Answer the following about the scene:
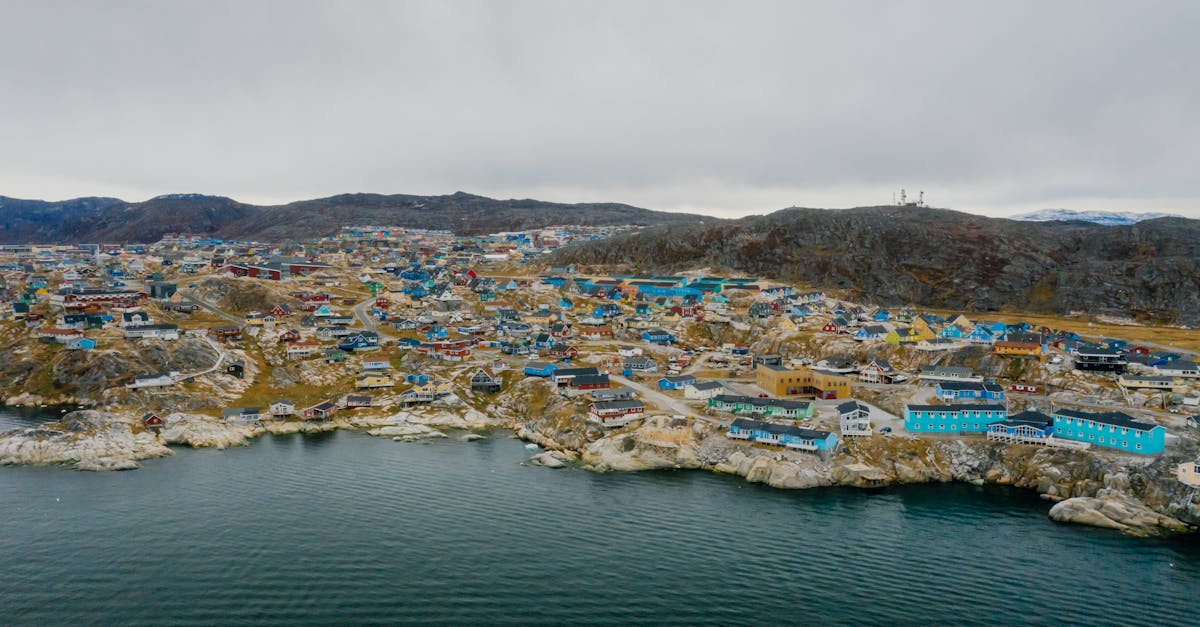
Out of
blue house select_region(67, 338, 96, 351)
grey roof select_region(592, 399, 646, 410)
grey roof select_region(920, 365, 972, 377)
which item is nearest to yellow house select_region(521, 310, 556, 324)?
grey roof select_region(592, 399, 646, 410)

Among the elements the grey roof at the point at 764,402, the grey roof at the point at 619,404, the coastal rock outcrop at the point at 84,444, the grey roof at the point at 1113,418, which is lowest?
the coastal rock outcrop at the point at 84,444

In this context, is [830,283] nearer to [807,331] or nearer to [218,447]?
[807,331]

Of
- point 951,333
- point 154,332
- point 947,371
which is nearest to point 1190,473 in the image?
point 947,371

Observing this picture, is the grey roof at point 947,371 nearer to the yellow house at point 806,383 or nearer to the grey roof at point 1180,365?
the yellow house at point 806,383

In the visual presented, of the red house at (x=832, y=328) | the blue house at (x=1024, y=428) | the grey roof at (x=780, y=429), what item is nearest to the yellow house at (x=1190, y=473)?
the blue house at (x=1024, y=428)

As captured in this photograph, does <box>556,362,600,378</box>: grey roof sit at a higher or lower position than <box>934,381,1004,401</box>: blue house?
lower

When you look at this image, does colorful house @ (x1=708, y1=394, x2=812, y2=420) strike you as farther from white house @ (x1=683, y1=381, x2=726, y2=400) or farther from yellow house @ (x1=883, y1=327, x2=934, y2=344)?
yellow house @ (x1=883, y1=327, x2=934, y2=344)
